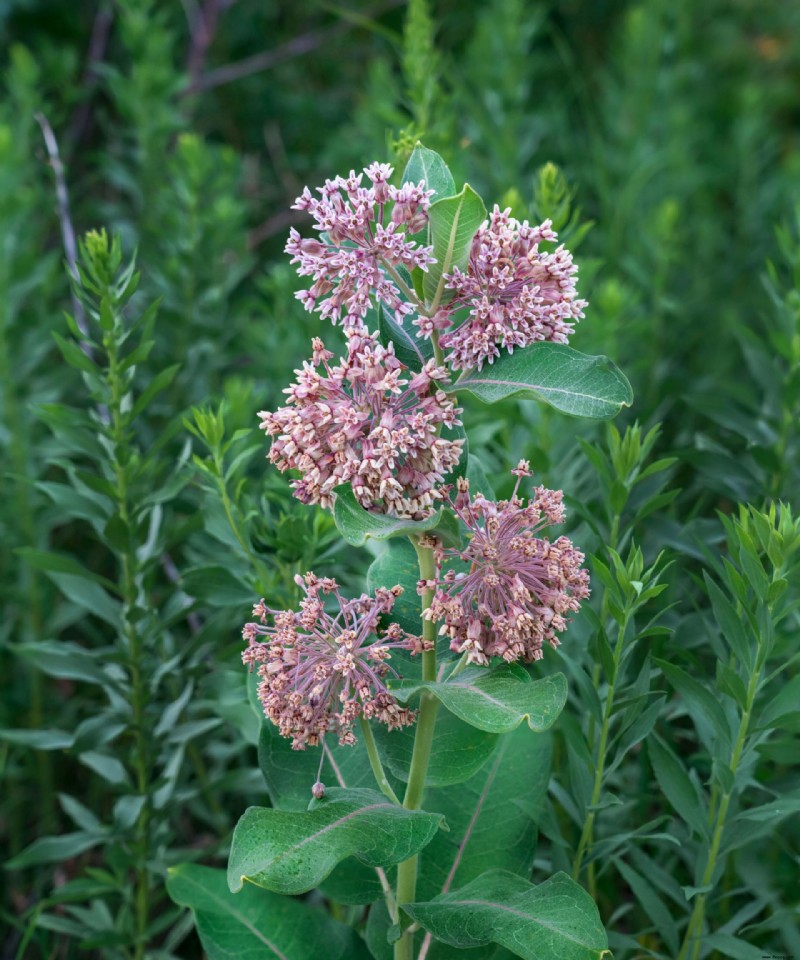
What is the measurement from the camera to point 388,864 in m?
1.30

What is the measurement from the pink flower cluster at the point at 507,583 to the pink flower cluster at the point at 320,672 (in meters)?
0.10

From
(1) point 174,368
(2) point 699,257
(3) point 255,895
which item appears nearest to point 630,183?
(2) point 699,257

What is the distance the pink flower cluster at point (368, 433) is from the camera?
3.93 ft

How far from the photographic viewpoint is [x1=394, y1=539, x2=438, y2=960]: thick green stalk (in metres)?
1.38

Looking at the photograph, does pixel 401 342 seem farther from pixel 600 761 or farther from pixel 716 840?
pixel 716 840

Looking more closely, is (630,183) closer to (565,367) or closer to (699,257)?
(699,257)

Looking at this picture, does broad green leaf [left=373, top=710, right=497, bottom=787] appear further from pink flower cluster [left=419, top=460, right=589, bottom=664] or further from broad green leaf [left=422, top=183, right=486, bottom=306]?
broad green leaf [left=422, top=183, right=486, bottom=306]

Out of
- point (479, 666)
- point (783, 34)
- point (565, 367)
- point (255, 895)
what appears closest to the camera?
point (565, 367)

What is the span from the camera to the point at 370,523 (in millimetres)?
1220

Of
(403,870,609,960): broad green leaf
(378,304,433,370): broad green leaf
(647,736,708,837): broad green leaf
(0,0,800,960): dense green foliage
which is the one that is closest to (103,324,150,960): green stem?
(0,0,800,960): dense green foliage

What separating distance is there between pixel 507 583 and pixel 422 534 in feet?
0.41

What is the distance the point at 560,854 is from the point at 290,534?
0.70 m

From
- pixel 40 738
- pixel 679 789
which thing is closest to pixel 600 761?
pixel 679 789

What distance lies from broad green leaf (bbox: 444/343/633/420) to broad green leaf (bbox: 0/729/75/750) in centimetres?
123
